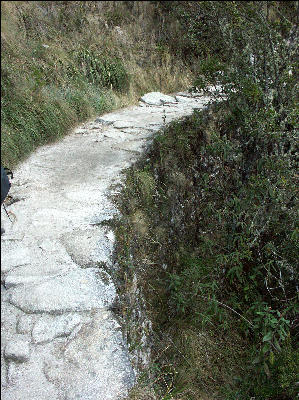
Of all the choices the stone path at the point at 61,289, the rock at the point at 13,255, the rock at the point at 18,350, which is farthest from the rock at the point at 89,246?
the rock at the point at 18,350

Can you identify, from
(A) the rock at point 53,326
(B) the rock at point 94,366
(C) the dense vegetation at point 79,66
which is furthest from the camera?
(C) the dense vegetation at point 79,66

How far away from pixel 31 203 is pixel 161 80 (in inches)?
158

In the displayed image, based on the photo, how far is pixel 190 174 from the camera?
13.2 feet

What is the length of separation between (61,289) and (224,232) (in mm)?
1947

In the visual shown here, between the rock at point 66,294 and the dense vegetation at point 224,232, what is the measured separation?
0.22m

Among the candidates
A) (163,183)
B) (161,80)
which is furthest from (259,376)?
(161,80)

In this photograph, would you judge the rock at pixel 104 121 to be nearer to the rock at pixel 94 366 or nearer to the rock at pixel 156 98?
the rock at pixel 156 98

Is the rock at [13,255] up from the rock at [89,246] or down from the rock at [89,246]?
up

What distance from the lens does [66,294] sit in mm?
2047

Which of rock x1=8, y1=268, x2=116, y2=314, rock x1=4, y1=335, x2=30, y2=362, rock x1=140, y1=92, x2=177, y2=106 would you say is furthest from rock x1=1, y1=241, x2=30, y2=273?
rock x1=140, y1=92, x2=177, y2=106

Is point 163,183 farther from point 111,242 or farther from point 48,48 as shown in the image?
point 48,48

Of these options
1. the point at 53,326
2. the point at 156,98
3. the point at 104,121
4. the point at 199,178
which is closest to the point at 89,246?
the point at 53,326

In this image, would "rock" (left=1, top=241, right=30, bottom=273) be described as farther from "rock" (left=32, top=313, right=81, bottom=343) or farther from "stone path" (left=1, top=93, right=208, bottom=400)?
"rock" (left=32, top=313, right=81, bottom=343)

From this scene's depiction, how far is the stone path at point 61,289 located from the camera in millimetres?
1746
